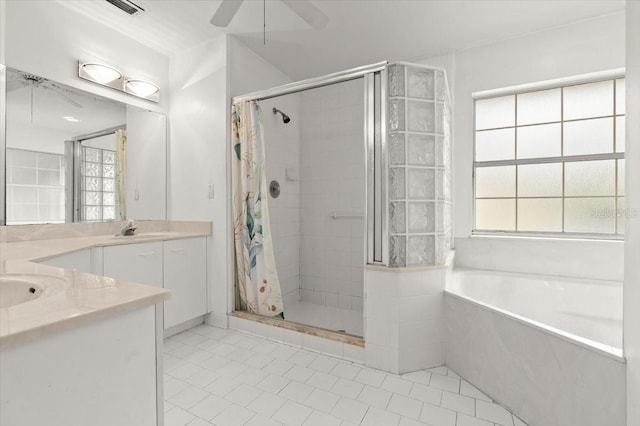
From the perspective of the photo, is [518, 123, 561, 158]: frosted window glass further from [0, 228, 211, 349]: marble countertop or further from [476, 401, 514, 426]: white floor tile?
[0, 228, 211, 349]: marble countertop

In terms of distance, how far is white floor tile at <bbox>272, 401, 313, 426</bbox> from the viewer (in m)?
1.42

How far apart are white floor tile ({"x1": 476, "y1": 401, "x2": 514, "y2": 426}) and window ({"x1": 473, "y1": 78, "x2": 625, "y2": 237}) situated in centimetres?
165

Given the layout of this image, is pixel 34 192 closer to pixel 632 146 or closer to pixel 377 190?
pixel 377 190

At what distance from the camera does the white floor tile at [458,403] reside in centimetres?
149

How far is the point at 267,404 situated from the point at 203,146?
208cm

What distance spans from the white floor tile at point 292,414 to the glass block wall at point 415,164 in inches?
37.8

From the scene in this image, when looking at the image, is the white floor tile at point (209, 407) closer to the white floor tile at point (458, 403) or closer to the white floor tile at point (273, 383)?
the white floor tile at point (273, 383)

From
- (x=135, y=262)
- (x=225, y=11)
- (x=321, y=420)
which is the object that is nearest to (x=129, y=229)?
(x=135, y=262)

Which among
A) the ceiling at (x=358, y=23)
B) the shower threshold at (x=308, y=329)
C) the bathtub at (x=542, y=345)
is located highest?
the ceiling at (x=358, y=23)

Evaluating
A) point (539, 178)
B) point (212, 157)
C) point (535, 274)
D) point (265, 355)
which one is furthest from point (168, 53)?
point (535, 274)

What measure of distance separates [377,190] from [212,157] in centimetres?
152

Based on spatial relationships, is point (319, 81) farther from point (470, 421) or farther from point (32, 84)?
point (470, 421)

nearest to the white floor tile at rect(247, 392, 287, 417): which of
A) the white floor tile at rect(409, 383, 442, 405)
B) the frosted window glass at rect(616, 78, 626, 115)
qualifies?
the white floor tile at rect(409, 383, 442, 405)

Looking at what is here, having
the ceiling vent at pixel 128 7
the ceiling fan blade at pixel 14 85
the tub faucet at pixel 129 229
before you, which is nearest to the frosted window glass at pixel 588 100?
the ceiling vent at pixel 128 7
